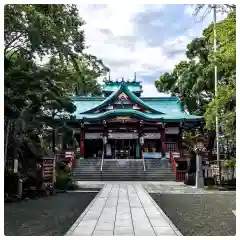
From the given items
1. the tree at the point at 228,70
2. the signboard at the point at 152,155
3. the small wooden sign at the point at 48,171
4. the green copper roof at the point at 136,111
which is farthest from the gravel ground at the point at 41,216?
the signboard at the point at 152,155

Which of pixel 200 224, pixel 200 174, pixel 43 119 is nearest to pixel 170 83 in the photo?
pixel 200 174

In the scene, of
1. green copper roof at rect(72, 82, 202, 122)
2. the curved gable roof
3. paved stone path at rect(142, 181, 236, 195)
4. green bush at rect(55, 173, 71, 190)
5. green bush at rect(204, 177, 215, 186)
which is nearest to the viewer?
paved stone path at rect(142, 181, 236, 195)

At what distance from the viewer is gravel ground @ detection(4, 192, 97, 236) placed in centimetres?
563

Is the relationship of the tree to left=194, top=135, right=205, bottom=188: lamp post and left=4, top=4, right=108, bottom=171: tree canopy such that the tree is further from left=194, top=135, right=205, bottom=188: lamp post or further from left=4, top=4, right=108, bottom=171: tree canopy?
left=194, top=135, right=205, bottom=188: lamp post

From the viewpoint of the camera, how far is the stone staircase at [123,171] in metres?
17.6

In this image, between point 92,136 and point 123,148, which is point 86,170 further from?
point 123,148

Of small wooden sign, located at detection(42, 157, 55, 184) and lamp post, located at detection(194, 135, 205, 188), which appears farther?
lamp post, located at detection(194, 135, 205, 188)

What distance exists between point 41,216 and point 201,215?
2963mm

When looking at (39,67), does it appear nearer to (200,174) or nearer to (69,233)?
(69,233)

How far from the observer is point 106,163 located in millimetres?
19750

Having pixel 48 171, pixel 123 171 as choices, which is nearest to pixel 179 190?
pixel 48 171

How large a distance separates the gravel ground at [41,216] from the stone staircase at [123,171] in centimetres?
813

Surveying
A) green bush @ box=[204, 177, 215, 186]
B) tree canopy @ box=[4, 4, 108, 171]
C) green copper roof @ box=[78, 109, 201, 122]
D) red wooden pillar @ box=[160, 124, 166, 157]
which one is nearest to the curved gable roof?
green copper roof @ box=[78, 109, 201, 122]

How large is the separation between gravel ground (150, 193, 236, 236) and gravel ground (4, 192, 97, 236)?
179 cm
